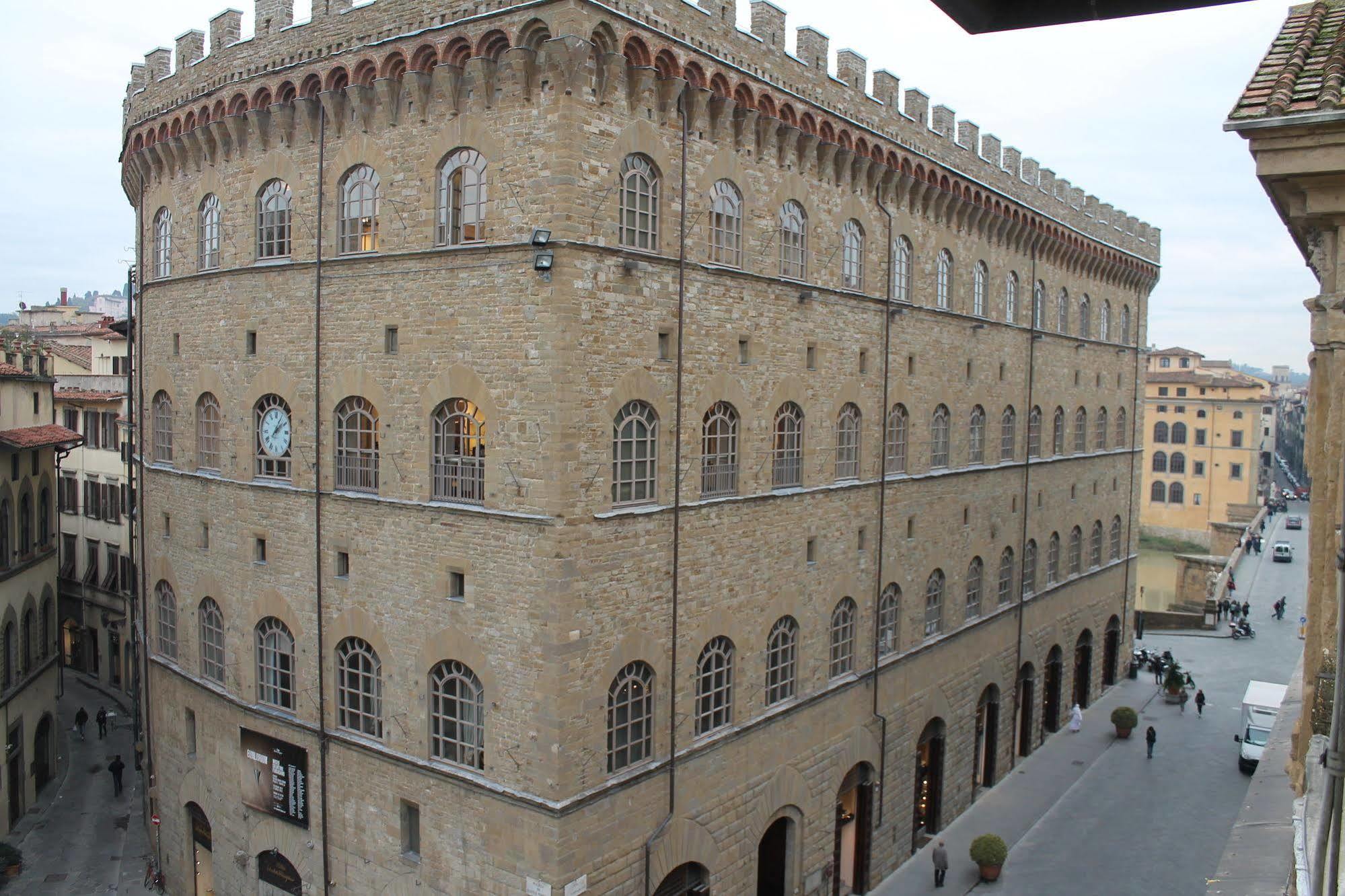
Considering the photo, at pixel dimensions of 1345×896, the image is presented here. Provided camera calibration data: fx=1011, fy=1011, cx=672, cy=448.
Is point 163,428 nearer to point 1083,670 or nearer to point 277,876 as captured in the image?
point 277,876

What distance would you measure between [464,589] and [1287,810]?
38.9 feet

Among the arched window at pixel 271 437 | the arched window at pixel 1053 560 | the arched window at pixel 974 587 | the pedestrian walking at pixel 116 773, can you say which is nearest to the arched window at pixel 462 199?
the arched window at pixel 271 437

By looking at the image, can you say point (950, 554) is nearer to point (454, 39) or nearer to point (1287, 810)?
point (1287, 810)

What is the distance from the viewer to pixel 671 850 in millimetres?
17859

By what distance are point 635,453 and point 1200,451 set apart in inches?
3078

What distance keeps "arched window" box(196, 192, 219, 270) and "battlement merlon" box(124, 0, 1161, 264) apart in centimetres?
209

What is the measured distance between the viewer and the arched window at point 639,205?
659 inches

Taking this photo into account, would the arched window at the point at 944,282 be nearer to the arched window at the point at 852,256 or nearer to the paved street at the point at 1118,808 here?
the arched window at the point at 852,256

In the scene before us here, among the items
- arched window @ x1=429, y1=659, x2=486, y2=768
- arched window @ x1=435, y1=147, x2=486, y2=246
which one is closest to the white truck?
Answer: arched window @ x1=429, y1=659, x2=486, y2=768

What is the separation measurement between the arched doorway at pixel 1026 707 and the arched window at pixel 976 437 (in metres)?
7.94

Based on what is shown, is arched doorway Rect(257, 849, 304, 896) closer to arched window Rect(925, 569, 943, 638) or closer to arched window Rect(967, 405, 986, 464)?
arched window Rect(925, 569, 943, 638)

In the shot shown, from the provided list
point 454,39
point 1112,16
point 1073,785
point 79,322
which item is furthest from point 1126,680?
point 79,322

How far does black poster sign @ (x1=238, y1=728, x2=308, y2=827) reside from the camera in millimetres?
19719

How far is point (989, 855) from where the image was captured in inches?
934
